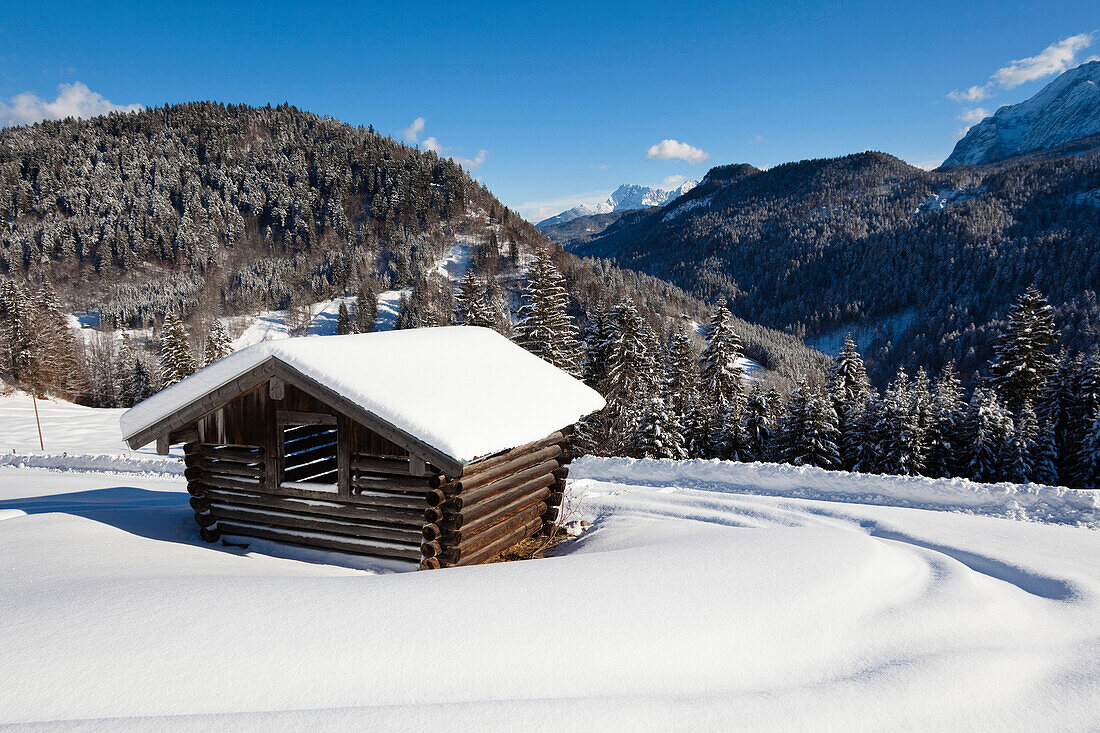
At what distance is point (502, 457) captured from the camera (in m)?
9.16

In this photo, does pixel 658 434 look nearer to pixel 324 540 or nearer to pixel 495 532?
pixel 495 532

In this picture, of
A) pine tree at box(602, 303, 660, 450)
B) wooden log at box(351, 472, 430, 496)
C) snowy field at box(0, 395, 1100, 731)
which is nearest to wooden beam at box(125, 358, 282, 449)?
snowy field at box(0, 395, 1100, 731)

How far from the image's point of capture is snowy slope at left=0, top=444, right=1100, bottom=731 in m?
3.80

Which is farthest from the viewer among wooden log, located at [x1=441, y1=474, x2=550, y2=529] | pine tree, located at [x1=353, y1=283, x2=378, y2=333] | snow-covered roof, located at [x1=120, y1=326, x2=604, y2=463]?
pine tree, located at [x1=353, y1=283, x2=378, y2=333]

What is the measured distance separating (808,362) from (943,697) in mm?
143023

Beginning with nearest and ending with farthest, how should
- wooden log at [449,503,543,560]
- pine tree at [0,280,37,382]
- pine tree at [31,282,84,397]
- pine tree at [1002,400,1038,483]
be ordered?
wooden log at [449,503,543,560], pine tree at [1002,400,1038,483], pine tree at [0,280,37,382], pine tree at [31,282,84,397]

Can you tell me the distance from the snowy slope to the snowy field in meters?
0.02

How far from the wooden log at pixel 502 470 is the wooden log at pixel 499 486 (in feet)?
0.20

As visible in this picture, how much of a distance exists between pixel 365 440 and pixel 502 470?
7.64ft

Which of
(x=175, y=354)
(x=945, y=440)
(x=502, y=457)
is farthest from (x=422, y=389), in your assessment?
(x=175, y=354)

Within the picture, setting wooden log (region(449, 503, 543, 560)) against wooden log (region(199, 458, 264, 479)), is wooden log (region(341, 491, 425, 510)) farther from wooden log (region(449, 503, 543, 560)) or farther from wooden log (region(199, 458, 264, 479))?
wooden log (region(199, 458, 264, 479))

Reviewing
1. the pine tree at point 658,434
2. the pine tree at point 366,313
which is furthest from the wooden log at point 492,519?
the pine tree at point 366,313

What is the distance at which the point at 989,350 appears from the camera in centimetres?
12544

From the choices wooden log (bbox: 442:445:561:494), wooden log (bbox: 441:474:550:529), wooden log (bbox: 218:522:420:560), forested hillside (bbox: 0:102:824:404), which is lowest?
wooden log (bbox: 218:522:420:560)
